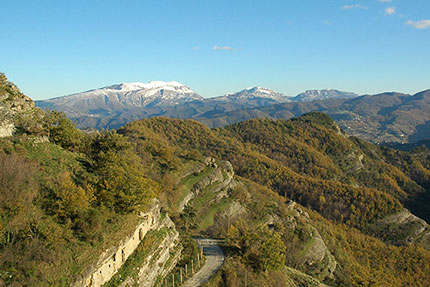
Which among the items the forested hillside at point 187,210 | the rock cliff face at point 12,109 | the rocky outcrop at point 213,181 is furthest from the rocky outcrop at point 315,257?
the rock cliff face at point 12,109

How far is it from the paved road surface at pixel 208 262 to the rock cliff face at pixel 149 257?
281 centimetres

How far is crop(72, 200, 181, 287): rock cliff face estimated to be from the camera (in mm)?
20828

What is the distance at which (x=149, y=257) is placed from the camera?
26328mm

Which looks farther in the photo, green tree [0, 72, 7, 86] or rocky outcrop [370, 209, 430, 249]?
rocky outcrop [370, 209, 430, 249]

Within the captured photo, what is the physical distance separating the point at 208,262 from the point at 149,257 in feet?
29.0

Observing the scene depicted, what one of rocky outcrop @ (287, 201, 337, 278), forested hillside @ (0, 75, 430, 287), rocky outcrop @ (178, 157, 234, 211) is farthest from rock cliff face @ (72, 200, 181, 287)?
rocky outcrop @ (287, 201, 337, 278)

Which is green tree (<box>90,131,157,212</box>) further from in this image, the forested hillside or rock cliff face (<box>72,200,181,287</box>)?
rock cliff face (<box>72,200,181,287</box>)

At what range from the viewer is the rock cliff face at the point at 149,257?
2083 cm

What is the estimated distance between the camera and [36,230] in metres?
20.3

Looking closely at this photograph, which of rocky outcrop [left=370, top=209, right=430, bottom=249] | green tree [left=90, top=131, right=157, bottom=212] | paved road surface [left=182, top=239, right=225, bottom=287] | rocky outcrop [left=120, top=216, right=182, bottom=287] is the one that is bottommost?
rocky outcrop [left=370, top=209, right=430, bottom=249]

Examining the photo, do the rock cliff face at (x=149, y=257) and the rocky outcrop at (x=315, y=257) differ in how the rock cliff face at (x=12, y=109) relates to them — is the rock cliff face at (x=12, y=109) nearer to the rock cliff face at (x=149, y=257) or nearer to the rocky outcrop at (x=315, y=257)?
the rock cliff face at (x=149, y=257)

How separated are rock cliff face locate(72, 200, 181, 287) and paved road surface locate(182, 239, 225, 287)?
2.81m

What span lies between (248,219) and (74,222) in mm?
42423

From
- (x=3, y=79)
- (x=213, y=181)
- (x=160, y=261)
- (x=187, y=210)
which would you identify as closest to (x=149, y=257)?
(x=160, y=261)
